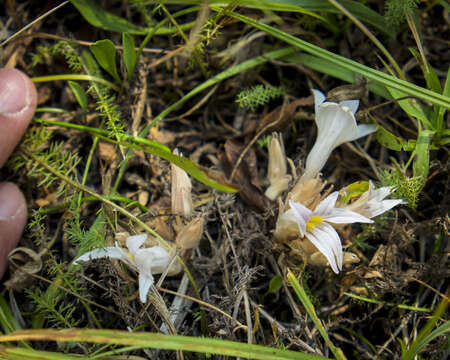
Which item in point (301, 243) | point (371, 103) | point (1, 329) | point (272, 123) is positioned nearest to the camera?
point (301, 243)

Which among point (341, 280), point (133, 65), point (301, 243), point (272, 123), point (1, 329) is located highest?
point (133, 65)

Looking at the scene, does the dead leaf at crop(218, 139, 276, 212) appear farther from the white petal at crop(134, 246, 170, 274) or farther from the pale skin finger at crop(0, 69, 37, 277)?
the pale skin finger at crop(0, 69, 37, 277)

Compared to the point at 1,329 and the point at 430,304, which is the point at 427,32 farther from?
the point at 1,329

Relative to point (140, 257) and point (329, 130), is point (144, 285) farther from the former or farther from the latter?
point (329, 130)

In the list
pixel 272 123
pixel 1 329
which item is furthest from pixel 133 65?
pixel 1 329

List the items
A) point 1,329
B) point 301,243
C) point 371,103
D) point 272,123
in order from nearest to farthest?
point 301,243 < point 1,329 < point 272,123 < point 371,103

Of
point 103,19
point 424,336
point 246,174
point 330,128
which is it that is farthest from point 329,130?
point 103,19
